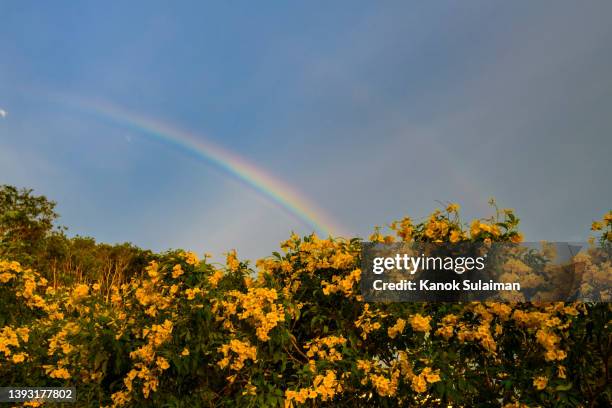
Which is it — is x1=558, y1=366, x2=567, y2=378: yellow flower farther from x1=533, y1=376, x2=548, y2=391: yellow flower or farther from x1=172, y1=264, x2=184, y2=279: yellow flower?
x1=172, y1=264, x2=184, y2=279: yellow flower

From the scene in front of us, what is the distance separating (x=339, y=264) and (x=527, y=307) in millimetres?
1545

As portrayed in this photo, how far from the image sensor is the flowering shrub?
428 centimetres

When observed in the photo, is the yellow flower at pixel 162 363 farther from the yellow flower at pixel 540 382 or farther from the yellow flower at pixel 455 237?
the yellow flower at pixel 540 382

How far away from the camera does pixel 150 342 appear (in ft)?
16.8

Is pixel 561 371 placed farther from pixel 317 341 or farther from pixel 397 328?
pixel 317 341

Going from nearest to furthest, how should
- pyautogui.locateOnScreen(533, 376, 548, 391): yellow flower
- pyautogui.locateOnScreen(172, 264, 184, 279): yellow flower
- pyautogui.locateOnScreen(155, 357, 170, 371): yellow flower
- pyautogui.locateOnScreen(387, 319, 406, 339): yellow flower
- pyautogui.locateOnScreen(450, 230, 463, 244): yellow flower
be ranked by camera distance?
pyautogui.locateOnScreen(533, 376, 548, 391): yellow flower
pyautogui.locateOnScreen(387, 319, 406, 339): yellow flower
pyautogui.locateOnScreen(450, 230, 463, 244): yellow flower
pyautogui.locateOnScreen(155, 357, 170, 371): yellow flower
pyautogui.locateOnScreen(172, 264, 184, 279): yellow flower

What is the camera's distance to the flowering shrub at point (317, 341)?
4281 mm

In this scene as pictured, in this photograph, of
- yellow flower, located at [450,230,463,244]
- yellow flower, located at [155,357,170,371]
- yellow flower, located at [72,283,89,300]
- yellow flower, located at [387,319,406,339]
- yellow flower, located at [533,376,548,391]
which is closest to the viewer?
yellow flower, located at [533,376,548,391]

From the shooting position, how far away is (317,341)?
499 cm

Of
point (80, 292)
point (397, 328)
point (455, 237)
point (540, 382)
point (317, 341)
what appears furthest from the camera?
point (80, 292)

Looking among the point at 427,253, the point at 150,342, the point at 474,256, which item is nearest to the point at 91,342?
the point at 150,342

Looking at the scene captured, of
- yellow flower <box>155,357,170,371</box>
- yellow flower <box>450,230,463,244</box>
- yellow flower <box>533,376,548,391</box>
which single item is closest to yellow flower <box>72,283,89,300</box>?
yellow flower <box>155,357,170,371</box>

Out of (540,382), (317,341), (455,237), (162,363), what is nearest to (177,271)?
(162,363)

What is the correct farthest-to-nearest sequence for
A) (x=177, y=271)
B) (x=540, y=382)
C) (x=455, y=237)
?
1. (x=177, y=271)
2. (x=455, y=237)
3. (x=540, y=382)
